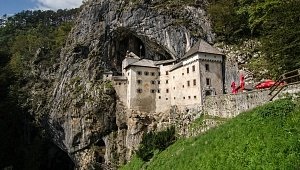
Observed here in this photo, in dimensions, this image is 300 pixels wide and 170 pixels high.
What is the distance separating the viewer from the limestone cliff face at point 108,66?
53.9 m

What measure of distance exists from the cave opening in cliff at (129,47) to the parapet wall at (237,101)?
20.4m

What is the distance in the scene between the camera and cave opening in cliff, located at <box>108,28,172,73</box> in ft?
189

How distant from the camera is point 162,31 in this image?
55250 millimetres

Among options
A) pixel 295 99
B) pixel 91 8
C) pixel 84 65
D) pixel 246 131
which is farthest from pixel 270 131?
pixel 91 8

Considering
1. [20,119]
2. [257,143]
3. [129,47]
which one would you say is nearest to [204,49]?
[129,47]

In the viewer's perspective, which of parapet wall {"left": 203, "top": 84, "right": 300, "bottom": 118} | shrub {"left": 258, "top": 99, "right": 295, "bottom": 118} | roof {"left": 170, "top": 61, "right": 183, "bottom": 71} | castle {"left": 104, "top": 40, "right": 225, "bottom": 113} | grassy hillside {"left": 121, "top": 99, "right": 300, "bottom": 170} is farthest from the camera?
roof {"left": 170, "top": 61, "right": 183, "bottom": 71}

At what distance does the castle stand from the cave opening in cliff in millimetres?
2234

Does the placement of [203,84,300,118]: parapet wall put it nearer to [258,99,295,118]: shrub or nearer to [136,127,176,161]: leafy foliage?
[258,99,295,118]: shrub

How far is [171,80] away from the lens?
169 feet

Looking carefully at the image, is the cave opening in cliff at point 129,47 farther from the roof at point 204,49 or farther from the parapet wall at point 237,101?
the parapet wall at point 237,101

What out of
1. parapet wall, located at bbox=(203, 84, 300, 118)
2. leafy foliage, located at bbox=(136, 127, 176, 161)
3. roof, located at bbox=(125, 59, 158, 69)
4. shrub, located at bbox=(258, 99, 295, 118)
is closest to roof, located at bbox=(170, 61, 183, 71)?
roof, located at bbox=(125, 59, 158, 69)

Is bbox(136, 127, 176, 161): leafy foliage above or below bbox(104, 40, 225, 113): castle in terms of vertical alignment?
below

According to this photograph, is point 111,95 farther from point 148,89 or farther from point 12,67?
point 12,67

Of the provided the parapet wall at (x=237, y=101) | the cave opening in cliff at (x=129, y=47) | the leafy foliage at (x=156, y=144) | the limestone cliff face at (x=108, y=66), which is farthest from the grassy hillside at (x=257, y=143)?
the cave opening in cliff at (x=129, y=47)
